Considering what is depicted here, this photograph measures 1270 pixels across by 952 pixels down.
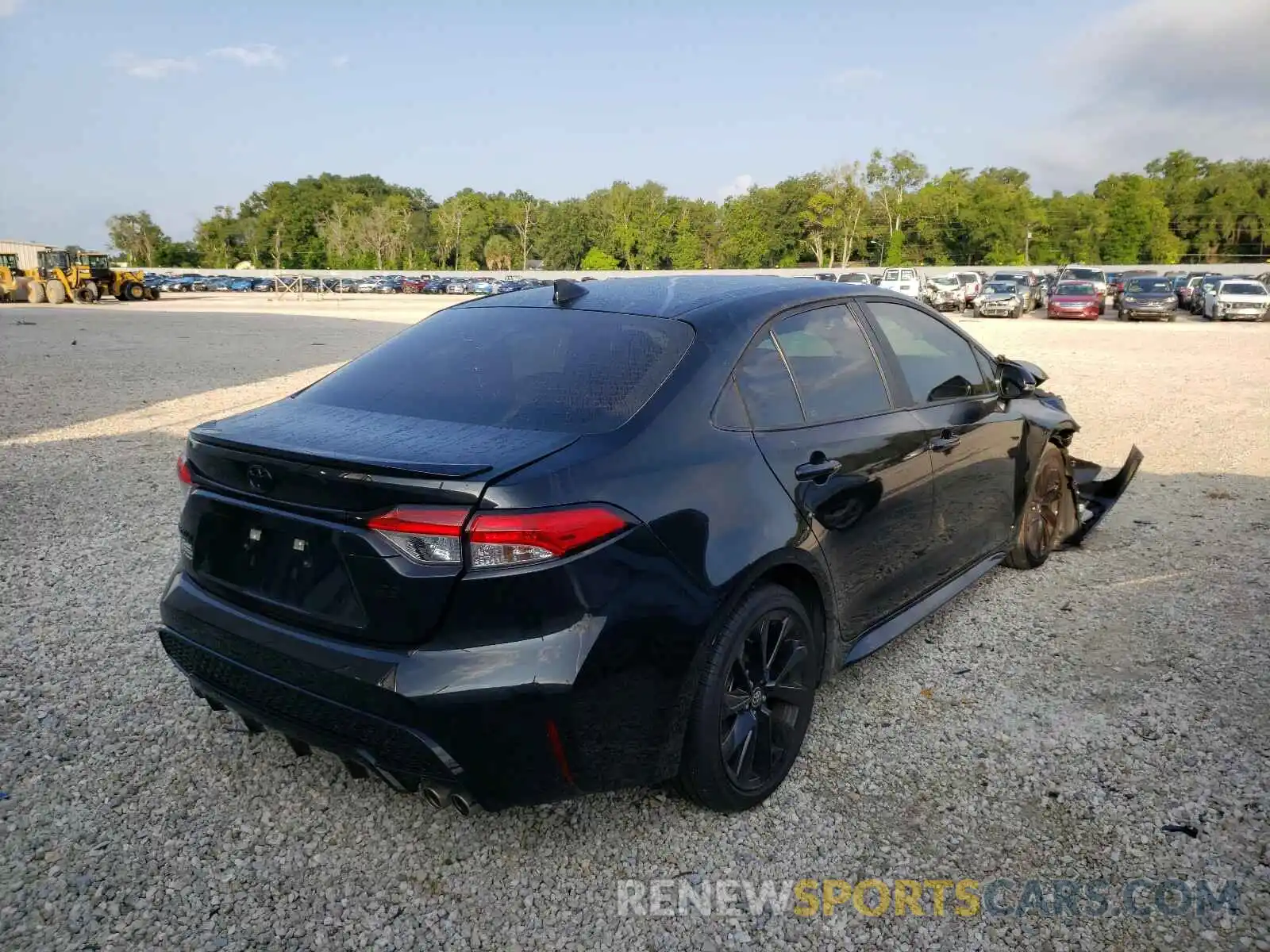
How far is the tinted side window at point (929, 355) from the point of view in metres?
3.66

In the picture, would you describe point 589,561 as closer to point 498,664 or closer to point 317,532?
point 498,664

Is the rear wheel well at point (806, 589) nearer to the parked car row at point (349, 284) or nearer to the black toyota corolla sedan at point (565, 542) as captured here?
the black toyota corolla sedan at point (565, 542)

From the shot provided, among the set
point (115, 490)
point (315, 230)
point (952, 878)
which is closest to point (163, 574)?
point (115, 490)

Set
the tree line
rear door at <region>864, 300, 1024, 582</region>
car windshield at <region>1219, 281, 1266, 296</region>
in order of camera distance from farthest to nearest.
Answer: the tree line → car windshield at <region>1219, 281, 1266, 296</region> → rear door at <region>864, 300, 1024, 582</region>

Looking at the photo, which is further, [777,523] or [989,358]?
[989,358]

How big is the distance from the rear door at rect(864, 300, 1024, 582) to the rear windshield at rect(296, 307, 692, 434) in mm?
1272

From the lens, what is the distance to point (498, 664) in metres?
2.14

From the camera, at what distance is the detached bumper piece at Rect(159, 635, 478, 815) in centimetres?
221

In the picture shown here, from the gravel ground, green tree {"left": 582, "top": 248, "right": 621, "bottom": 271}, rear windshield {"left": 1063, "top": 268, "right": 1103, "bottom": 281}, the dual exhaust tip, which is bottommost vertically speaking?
the gravel ground

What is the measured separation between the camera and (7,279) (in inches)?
1499

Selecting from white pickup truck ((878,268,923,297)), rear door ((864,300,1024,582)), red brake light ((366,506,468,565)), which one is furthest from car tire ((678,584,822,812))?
white pickup truck ((878,268,923,297))

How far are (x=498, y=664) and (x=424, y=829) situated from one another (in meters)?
0.90

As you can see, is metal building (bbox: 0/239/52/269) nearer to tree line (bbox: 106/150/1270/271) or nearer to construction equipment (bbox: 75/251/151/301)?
construction equipment (bbox: 75/251/151/301)

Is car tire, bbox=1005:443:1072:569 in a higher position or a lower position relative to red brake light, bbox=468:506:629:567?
lower
